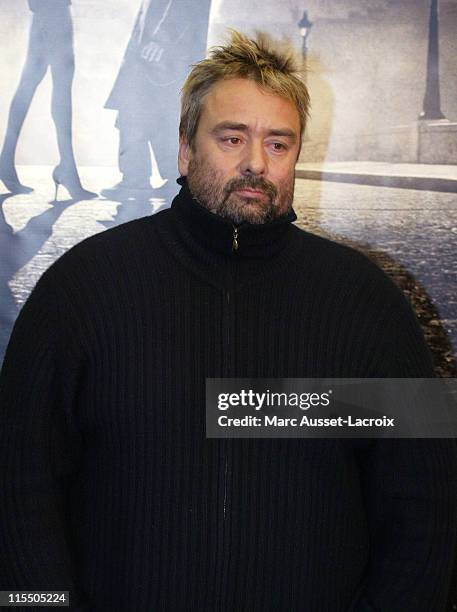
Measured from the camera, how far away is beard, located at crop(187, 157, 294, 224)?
1.23m

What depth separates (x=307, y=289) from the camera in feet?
4.11

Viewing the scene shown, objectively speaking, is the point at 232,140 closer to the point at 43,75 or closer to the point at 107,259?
the point at 107,259

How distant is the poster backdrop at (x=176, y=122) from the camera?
1.91 meters

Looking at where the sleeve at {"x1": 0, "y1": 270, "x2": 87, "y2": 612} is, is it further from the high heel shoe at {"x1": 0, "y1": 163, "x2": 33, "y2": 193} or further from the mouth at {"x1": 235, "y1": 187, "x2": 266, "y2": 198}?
the high heel shoe at {"x1": 0, "y1": 163, "x2": 33, "y2": 193}

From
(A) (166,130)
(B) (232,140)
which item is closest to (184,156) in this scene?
(B) (232,140)

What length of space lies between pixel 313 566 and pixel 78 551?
341mm

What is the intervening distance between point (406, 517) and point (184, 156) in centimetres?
66

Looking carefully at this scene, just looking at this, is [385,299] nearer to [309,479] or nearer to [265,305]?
[265,305]

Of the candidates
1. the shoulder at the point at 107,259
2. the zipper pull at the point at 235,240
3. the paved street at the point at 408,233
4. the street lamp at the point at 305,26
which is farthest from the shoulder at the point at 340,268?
the street lamp at the point at 305,26

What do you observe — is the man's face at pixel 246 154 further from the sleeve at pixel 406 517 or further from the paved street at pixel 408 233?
the paved street at pixel 408 233

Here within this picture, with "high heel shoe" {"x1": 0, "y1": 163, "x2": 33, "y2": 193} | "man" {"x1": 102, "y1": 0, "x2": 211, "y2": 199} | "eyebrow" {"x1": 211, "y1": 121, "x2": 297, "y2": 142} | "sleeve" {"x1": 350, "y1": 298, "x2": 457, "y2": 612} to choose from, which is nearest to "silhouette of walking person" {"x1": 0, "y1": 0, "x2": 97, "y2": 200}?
"high heel shoe" {"x1": 0, "y1": 163, "x2": 33, "y2": 193}

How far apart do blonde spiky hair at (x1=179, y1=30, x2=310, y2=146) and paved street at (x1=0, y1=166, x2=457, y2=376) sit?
0.66 meters

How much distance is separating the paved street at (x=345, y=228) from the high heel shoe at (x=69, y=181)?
1cm

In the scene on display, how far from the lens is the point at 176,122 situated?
76.4 inches
